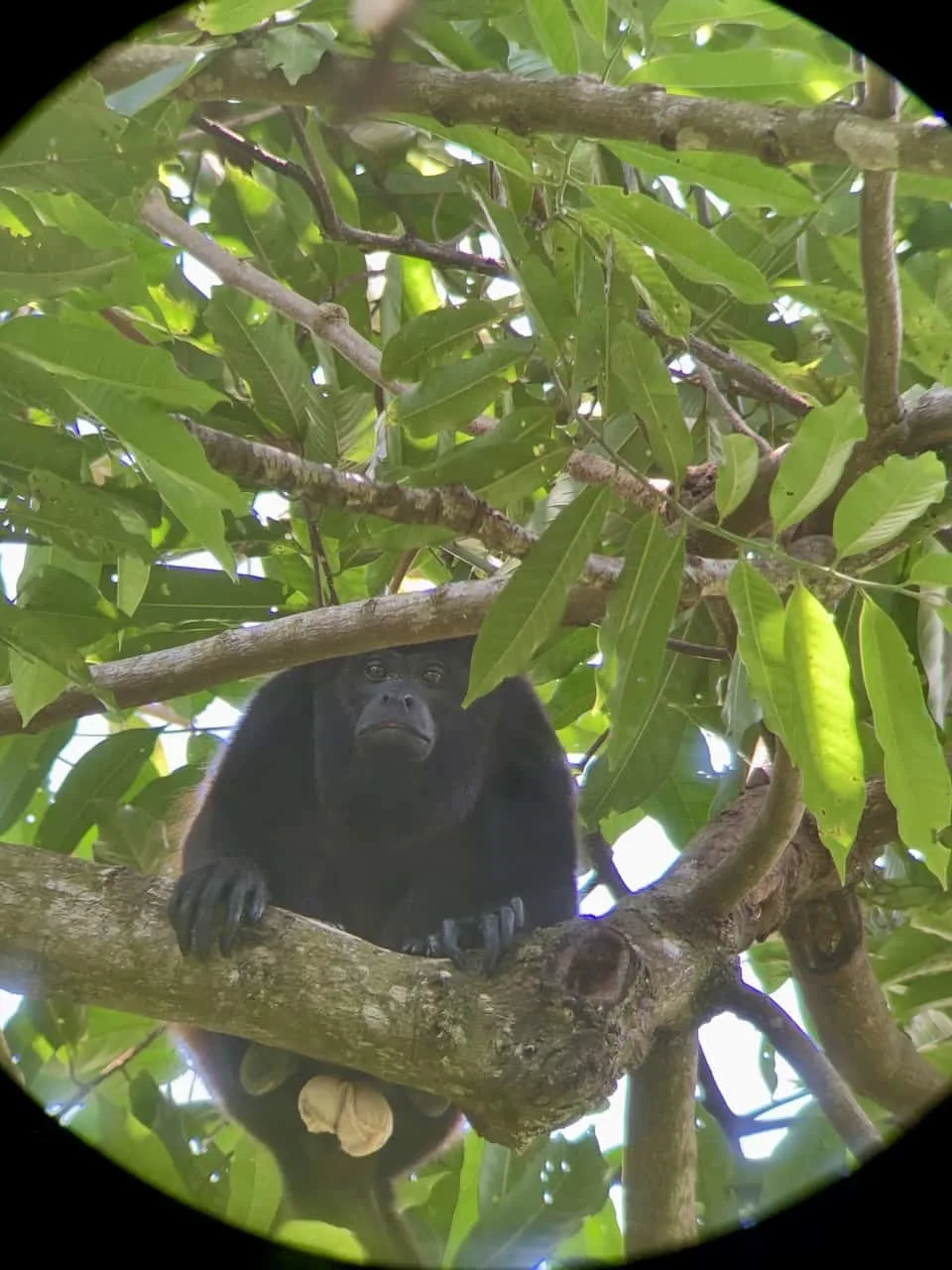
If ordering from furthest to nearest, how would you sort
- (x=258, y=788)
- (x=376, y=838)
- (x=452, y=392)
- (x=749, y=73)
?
(x=376, y=838)
(x=258, y=788)
(x=452, y=392)
(x=749, y=73)

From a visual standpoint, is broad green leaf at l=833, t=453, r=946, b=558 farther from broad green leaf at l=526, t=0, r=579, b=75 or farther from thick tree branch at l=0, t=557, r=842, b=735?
broad green leaf at l=526, t=0, r=579, b=75

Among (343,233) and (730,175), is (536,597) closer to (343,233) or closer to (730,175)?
(730,175)

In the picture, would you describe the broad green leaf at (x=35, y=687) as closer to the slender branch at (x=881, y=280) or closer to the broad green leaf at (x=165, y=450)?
the broad green leaf at (x=165, y=450)

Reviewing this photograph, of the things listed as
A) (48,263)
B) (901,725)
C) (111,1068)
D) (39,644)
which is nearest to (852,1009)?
(901,725)

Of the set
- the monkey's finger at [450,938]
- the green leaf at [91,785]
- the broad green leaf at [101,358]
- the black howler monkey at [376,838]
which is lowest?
the black howler monkey at [376,838]

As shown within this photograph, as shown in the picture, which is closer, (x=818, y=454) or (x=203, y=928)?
(x=818, y=454)

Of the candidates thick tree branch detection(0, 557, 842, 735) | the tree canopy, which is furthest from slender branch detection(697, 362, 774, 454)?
thick tree branch detection(0, 557, 842, 735)

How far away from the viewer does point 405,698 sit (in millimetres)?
2863

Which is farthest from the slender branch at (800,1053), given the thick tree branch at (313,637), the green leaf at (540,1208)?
the thick tree branch at (313,637)

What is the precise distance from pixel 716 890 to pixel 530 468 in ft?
2.43

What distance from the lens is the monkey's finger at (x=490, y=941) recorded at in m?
2.02

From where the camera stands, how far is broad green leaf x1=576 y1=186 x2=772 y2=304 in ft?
5.23

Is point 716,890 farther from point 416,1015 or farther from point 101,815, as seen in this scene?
point 101,815

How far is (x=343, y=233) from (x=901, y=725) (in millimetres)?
1419
